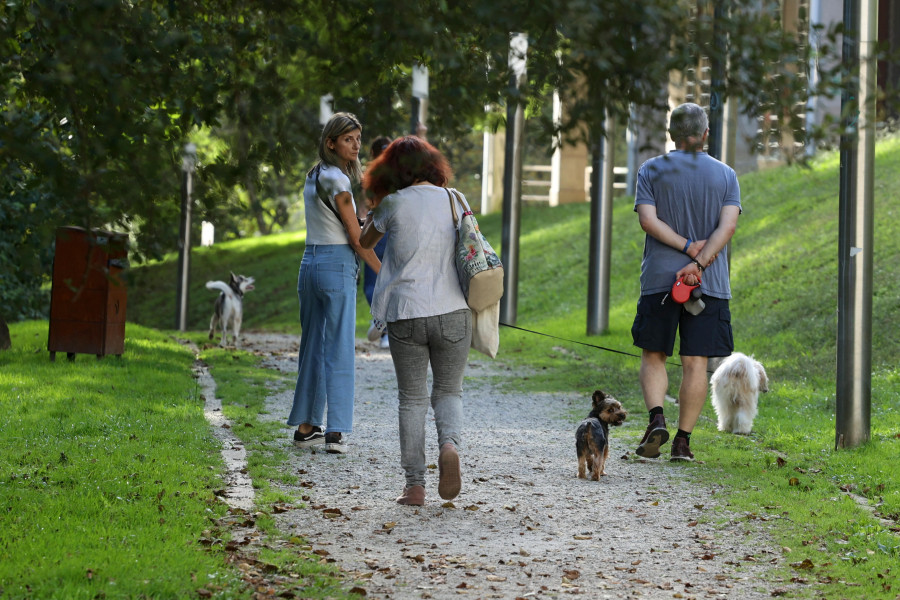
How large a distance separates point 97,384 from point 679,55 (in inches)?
297

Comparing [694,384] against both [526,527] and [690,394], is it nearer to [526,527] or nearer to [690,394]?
[690,394]

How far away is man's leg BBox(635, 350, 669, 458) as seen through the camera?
765cm

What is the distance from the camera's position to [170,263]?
3619cm

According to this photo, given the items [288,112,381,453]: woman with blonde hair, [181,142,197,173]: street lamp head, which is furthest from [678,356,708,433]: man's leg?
[181,142,197,173]: street lamp head

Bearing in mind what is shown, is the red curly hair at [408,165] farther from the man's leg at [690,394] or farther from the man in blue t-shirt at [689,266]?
the man's leg at [690,394]

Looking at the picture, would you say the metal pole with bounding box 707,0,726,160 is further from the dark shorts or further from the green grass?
the dark shorts

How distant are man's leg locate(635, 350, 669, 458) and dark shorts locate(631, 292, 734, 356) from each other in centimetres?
9

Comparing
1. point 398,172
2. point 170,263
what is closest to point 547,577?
point 398,172

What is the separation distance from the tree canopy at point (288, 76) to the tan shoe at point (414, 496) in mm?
2343

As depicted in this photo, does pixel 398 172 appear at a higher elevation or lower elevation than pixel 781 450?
higher

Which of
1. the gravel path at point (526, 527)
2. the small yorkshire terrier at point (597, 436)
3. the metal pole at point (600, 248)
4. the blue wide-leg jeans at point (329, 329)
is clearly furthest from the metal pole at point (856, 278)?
the metal pole at point (600, 248)

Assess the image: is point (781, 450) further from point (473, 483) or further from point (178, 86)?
point (178, 86)

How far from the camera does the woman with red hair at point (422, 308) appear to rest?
6.12 meters

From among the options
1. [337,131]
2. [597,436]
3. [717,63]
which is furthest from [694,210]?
[717,63]
